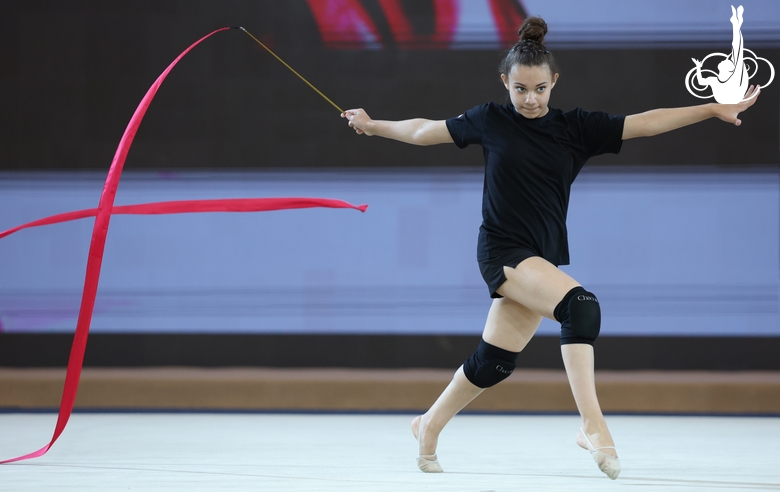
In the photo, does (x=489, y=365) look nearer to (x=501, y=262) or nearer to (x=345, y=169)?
(x=501, y=262)

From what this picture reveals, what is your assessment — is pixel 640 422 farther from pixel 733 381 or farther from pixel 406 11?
pixel 406 11

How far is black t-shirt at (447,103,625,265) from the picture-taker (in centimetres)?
200

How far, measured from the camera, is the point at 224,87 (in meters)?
3.80

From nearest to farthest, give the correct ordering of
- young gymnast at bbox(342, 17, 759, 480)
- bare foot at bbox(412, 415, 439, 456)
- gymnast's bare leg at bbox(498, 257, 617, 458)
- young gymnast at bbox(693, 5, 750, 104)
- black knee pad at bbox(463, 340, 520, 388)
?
1. gymnast's bare leg at bbox(498, 257, 617, 458)
2. young gymnast at bbox(342, 17, 759, 480)
3. black knee pad at bbox(463, 340, 520, 388)
4. bare foot at bbox(412, 415, 439, 456)
5. young gymnast at bbox(693, 5, 750, 104)

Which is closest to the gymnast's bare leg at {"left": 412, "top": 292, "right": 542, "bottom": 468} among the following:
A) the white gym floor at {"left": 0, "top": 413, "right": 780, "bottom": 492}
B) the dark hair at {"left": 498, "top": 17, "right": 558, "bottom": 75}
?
the white gym floor at {"left": 0, "top": 413, "right": 780, "bottom": 492}

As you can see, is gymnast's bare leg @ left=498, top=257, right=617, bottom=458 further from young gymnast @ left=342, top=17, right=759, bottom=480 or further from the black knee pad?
the black knee pad

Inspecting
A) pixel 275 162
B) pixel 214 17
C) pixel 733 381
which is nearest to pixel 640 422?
pixel 733 381

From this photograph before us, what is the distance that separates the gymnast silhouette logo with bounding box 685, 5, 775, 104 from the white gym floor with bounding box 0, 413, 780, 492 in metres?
1.48

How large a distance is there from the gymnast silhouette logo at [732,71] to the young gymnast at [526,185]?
1.78 meters

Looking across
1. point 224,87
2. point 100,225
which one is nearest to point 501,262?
point 100,225

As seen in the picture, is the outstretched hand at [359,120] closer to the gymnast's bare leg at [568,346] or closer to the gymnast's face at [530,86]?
the gymnast's face at [530,86]

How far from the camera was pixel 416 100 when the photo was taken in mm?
3777

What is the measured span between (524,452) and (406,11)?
2.17m

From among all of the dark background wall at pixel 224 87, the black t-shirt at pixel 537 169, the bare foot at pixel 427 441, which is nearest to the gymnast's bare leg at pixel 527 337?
the bare foot at pixel 427 441
